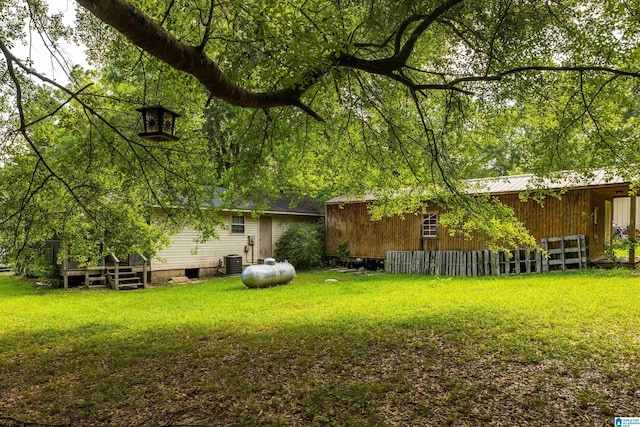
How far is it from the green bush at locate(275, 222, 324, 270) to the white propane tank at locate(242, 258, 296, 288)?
5032mm

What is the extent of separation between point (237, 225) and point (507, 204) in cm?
1076

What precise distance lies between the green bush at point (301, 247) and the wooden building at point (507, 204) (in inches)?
29.0

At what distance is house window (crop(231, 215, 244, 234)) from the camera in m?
17.4

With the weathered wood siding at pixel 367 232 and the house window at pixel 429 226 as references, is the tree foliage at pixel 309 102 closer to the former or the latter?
the house window at pixel 429 226

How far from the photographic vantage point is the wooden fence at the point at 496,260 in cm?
1306

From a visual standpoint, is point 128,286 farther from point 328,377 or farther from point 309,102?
point 328,377

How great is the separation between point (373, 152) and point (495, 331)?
12.4ft

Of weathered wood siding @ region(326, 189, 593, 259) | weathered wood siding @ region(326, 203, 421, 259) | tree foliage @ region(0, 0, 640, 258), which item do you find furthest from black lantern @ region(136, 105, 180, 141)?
weathered wood siding @ region(326, 203, 421, 259)

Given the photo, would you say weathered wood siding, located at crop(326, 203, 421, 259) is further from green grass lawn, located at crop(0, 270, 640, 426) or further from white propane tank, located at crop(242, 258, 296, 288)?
green grass lawn, located at crop(0, 270, 640, 426)

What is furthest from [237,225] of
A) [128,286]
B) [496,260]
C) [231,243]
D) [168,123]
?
[168,123]

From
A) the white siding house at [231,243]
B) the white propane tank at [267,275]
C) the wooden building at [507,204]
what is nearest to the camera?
the white propane tank at [267,275]

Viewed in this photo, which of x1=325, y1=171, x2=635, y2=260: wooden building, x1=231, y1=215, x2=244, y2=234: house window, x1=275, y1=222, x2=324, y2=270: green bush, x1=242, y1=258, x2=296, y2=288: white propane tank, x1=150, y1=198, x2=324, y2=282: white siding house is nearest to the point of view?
x1=242, y1=258, x2=296, y2=288: white propane tank

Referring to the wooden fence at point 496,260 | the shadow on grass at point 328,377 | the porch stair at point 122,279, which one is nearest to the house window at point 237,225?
the porch stair at point 122,279

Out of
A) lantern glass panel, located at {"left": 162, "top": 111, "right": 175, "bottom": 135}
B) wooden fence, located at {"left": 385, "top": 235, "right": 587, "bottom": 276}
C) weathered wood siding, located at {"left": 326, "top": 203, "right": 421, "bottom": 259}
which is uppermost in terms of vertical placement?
lantern glass panel, located at {"left": 162, "top": 111, "right": 175, "bottom": 135}
